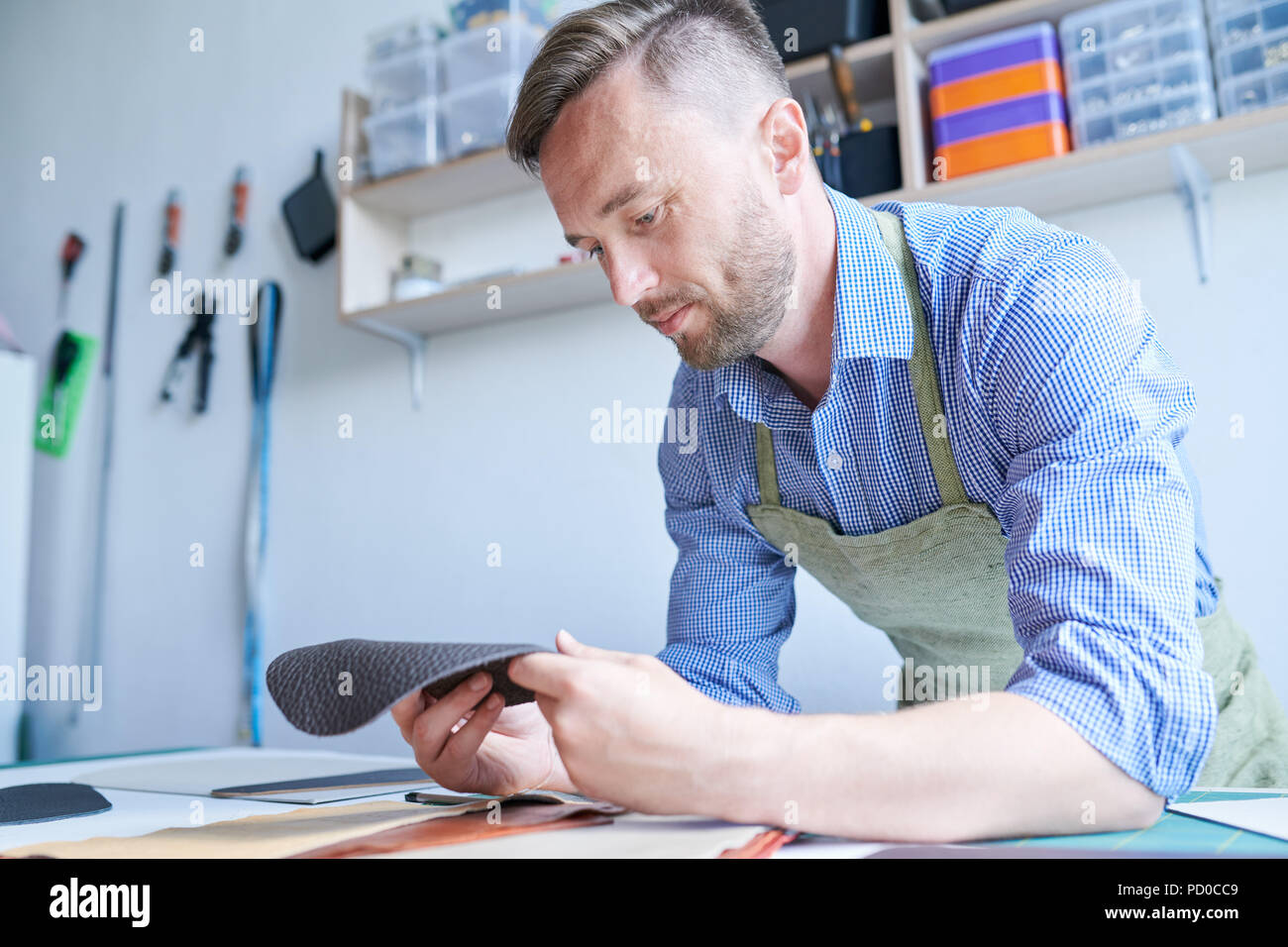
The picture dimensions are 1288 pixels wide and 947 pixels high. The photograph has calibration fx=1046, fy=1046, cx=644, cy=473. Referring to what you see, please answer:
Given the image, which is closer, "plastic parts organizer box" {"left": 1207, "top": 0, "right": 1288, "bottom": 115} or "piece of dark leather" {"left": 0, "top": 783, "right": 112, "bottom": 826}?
"piece of dark leather" {"left": 0, "top": 783, "right": 112, "bottom": 826}

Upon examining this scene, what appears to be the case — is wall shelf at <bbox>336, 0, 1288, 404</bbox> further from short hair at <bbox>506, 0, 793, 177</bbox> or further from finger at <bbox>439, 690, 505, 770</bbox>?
finger at <bbox>439, 690, 505, 770</bbox>

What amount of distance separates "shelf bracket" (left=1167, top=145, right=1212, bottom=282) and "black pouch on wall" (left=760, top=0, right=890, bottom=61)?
47 centimetres

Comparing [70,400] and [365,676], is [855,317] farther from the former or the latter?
[70,400]

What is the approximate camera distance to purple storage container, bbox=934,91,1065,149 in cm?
139

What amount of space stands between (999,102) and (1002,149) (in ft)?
0.22

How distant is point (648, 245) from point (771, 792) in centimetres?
52

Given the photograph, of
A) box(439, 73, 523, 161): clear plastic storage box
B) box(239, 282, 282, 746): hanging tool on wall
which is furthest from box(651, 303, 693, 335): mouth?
box(239, 282, 282, 746): hanging tool on wall

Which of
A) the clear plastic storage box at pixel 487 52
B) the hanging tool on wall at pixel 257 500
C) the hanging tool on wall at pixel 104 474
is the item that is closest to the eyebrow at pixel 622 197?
the clear plastic storage box at pixel 487 52

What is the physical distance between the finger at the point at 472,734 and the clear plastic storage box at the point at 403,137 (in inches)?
52.9

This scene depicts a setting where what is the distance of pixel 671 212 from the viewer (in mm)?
915

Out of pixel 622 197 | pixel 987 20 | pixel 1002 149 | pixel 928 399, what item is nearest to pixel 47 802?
pixel 622 197
